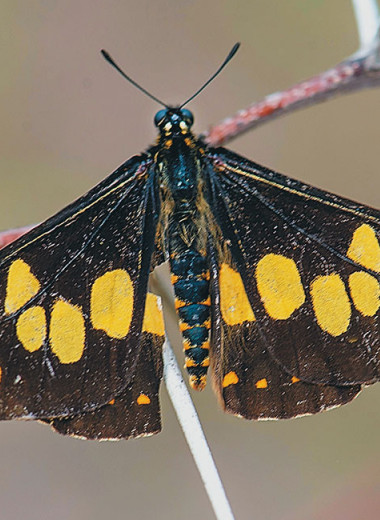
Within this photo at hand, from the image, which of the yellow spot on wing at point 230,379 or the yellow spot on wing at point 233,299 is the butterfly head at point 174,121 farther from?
the yellow spot on wing at point 230,379

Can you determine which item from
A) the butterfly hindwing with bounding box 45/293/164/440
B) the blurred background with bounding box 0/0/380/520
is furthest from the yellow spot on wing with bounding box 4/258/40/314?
the blurred background with bounding box 0/0/380/520

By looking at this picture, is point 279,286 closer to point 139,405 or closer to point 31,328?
point 139,405

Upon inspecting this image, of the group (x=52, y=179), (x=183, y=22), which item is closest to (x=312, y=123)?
(x=183, y=22)

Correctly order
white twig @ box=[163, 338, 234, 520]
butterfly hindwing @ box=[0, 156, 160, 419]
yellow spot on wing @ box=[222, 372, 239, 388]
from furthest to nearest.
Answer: yellow spot on wing @ box=[222, 372, 239, 388] → butterfly hindwing @ box=[0, 156, 160, 419] → white twig @ box=[163, 338, 234, 520]

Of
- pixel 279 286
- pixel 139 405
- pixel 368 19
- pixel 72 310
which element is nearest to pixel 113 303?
pixel 72 310

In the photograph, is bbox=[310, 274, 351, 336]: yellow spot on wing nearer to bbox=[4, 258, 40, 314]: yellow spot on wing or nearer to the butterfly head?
the butterfly head

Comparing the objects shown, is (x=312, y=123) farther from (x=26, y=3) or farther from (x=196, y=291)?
(x=196, y=291)

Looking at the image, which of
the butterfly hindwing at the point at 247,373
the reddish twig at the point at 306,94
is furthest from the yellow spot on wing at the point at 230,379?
the reddish twig at the point at 306,94
